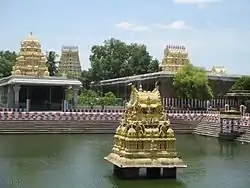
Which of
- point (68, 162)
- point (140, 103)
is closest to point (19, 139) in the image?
point (68, 162)

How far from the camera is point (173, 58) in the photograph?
2096 inches

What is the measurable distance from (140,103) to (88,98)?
3380 cm

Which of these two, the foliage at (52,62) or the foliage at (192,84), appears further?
the foliage at (52,62)

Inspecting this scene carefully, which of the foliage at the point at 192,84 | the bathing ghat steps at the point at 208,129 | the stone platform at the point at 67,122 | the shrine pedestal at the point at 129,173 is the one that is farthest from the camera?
the foliage at the point at 192,84

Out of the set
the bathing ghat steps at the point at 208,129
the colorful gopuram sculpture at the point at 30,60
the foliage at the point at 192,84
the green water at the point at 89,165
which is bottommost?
the green water at the point at 89,165

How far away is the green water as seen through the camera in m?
12.9

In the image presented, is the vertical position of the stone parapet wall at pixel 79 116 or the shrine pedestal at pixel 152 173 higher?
the stone parapet wall at pixel 79 116

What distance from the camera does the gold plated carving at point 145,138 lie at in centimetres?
1302

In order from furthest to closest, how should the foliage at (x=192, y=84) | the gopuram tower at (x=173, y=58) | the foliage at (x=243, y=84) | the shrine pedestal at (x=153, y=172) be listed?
the gopuram tower at (x=173, y=58) < the foliage at (x=192, y=84) < the foliage at (x=243, y=84) < the shrine pedestal at (x=153, y=172)

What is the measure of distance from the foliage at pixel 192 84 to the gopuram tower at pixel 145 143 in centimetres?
3031

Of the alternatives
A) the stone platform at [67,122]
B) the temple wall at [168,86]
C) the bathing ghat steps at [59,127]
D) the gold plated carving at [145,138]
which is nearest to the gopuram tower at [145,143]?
the gold plated carving at [145,138]

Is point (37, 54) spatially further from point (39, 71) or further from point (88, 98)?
point (88, 98)

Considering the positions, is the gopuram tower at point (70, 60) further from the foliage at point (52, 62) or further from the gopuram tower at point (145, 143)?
the gopuram tower at point (145, 143)

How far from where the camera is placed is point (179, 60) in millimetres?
53344
